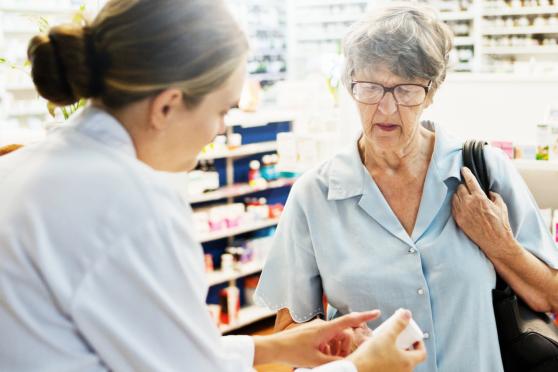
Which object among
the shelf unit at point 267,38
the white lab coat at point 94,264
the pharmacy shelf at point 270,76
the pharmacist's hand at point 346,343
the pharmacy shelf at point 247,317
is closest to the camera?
the white lab coat at point 94,264

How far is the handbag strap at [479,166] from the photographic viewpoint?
1.79 m

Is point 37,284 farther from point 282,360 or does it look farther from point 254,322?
point 254,322

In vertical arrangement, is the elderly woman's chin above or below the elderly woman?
above

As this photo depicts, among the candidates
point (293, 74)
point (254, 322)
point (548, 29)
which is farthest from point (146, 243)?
point (548, 29)

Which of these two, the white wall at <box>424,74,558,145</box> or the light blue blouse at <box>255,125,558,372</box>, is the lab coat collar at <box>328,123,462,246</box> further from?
the white wall at <box>424,74,558,145</box>

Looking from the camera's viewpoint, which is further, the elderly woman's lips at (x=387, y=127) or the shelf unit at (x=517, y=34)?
the shelf unit at (x=517, y=34)

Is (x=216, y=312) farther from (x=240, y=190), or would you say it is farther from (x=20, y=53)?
(x=20, y=53)

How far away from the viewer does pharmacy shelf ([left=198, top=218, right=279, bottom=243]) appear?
4824 mm

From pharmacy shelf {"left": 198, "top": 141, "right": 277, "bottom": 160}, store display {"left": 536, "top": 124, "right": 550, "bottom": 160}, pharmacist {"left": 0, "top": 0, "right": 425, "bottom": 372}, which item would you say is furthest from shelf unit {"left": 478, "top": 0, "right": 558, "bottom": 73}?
pharmacist {"left": 0, "top": 0, "right": 425, "bottom": 372}

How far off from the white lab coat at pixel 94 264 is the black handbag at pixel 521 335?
102cm

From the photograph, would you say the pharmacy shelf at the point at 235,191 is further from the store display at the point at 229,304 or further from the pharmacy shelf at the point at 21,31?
the pharmacy shelf at the point at 21,31

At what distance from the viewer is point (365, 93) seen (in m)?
1.80

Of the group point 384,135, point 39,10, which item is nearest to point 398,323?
point 384,135

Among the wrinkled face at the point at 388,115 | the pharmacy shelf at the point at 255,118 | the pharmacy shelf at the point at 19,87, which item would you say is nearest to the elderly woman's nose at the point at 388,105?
the wrinkled face at the point at 388,115
